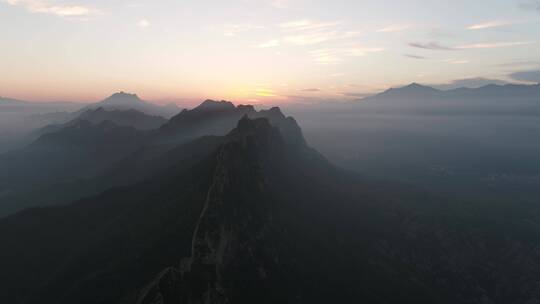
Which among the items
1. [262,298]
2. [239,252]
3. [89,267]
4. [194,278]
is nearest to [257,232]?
[239,252]

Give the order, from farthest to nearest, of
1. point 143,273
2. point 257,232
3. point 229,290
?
point 257,232, point 143,273, point 229,290

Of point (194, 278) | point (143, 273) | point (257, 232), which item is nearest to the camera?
point (194, 278)

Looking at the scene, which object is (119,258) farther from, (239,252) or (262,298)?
(262,298)

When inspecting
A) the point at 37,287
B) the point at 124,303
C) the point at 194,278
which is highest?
the point at 194,278

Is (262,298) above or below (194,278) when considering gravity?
below

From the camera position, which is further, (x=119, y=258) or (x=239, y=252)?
(x=119, y=258)

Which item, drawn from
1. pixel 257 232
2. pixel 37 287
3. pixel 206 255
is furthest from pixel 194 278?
pixel 37 287

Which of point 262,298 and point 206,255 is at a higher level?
point 206,255

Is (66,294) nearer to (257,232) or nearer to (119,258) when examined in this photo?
(119,258)

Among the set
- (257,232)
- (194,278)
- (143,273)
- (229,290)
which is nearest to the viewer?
(194,278)
